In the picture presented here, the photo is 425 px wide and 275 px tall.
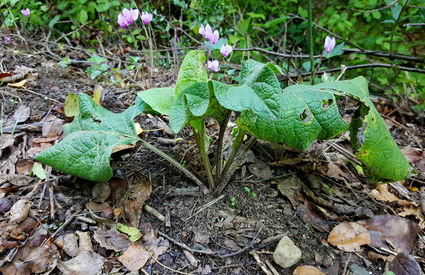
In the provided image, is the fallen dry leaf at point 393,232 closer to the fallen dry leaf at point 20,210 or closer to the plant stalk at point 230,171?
the plant stalk at point 230,171

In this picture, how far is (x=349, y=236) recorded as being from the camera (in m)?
1.36

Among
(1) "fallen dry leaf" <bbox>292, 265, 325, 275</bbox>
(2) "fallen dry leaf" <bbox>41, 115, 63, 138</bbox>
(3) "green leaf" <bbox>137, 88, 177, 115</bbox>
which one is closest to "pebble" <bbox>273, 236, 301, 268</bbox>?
(1) "fallen dry leaf" <bbox>292, 265, 325, 275</bbox>

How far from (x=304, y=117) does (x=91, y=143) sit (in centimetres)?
100

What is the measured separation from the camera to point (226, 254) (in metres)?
1.23

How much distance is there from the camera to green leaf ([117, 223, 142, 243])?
4.18 ft

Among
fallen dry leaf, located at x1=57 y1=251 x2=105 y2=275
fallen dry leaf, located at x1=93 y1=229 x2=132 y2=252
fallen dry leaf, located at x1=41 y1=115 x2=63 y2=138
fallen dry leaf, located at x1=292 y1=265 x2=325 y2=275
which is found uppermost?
fallen dry leaf, located at x1=41 y1=115 x2=63 y2=138

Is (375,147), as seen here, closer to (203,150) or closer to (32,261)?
(203,150)

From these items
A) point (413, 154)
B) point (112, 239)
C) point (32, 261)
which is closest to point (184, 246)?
point (112, 239)

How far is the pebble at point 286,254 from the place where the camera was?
47.1 inches

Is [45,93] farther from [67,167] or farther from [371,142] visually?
[371,142]

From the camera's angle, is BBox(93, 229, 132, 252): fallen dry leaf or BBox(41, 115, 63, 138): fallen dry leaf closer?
BBox(93, 229, 132, 252): fallen dry leaf

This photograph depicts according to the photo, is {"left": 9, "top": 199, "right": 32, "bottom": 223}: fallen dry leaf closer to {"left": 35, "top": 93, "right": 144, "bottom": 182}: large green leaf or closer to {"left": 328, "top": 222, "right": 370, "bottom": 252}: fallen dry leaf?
{"left": 35, "top": 93, "right": 144, "bottom": 182}: large green leaf

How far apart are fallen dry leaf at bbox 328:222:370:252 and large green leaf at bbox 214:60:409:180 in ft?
0.89

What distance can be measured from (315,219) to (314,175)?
325mm
